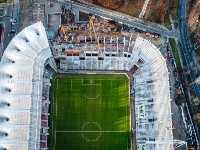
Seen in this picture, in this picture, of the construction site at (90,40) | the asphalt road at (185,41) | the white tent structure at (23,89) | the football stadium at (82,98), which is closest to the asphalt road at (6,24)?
the football stadium at (82,98)

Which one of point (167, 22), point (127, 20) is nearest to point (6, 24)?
point (127, 20)

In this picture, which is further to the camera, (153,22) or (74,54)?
(153,22)

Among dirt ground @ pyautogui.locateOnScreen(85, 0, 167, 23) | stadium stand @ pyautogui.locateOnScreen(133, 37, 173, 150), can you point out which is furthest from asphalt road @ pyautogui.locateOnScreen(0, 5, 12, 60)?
stadium stand @ pyautogui.locateOnScreen(133, 37, 173, 150)

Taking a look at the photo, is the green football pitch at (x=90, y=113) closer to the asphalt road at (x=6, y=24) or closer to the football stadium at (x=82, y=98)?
the football stadium at (x=82, y=98)

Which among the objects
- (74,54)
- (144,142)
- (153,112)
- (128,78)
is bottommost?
(144,142)

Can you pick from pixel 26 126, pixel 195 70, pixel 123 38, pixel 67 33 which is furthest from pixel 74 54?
pixel 195 70

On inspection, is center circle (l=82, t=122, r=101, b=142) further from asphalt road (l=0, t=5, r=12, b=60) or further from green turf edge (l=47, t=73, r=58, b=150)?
asphalt road (l=0, t=5, r=12, b=60)

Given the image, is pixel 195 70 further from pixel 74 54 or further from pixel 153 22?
pixel 74 54
